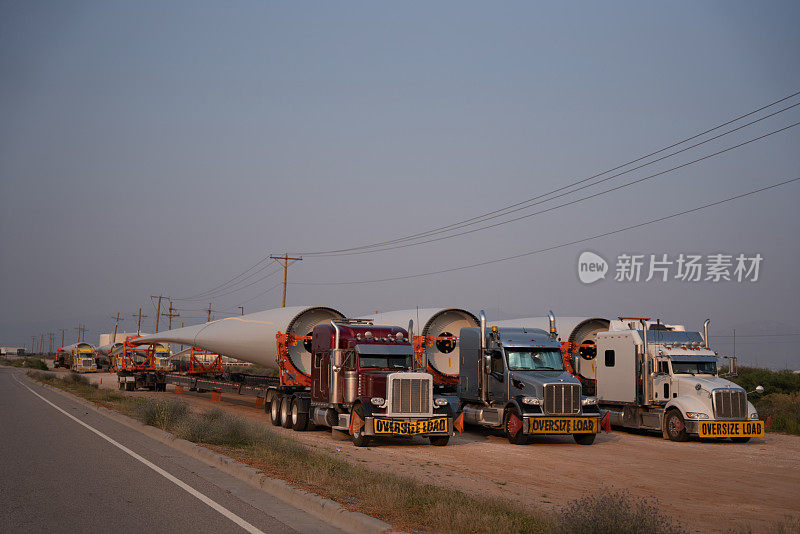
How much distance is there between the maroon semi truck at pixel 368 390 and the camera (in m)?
20.4

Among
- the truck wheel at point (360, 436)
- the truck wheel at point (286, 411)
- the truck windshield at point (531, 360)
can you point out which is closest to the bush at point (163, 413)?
the truck wheel at point (286, 411)

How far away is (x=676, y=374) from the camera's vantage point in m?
24.0

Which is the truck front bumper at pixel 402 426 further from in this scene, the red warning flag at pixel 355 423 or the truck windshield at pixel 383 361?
the truck windshield at pixel 383 361

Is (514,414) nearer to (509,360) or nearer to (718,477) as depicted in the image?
(509,360)

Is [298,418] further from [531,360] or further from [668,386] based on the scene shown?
[668,386]

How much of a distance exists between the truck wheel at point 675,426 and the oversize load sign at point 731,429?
73 cm

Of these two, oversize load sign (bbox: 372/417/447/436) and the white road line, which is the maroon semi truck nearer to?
oversize load sign (bbox: 372/417/447/436)

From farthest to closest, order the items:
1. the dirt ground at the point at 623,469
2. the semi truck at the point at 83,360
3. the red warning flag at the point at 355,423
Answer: the semi truck at the point at 83,360
the red warning flag at the point at 355,423
the dirt ground at the point at 623,469

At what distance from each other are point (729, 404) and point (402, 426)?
33.2 ft

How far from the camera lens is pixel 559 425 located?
2116 centimetres

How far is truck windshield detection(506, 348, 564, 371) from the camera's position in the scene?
899 inches

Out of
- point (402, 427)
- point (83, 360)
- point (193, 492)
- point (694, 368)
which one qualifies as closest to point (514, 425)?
point (402, 427)

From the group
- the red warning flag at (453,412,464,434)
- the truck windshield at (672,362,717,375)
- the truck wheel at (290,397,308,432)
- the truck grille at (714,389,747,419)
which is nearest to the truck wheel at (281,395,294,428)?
the truck wheel at (290,397,308,432)

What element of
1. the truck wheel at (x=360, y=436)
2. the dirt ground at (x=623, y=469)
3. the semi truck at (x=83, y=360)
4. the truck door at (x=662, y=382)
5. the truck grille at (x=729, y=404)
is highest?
the semi truck at (x=83, y=360)
